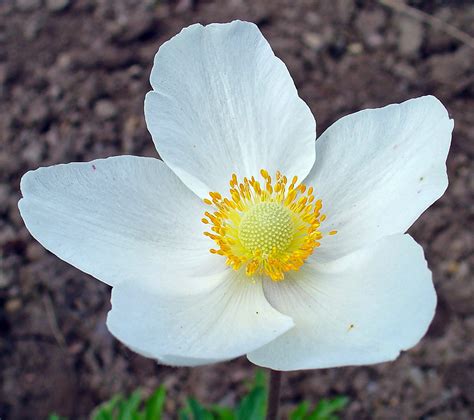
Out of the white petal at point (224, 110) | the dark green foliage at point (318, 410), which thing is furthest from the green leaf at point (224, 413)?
the white petal at point (224, 110)

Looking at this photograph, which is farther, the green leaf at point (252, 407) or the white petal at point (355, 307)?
the green leaf at point (252, 407)

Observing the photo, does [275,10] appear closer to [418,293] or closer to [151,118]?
[151,118]

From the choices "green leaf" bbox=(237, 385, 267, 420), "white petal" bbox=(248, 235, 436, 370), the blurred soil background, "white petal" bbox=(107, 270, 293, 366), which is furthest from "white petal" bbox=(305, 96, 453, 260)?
the blurred soil background

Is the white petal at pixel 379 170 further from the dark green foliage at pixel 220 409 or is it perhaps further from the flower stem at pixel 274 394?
the dark green foliage at pixel 220 409

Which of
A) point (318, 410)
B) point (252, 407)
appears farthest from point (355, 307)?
point (318, 410)

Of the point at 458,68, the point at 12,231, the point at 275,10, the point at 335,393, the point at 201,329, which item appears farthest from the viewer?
the point at 275,10

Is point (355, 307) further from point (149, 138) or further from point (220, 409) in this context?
point (149, 138)

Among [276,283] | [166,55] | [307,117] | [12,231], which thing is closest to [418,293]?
[276,283]
